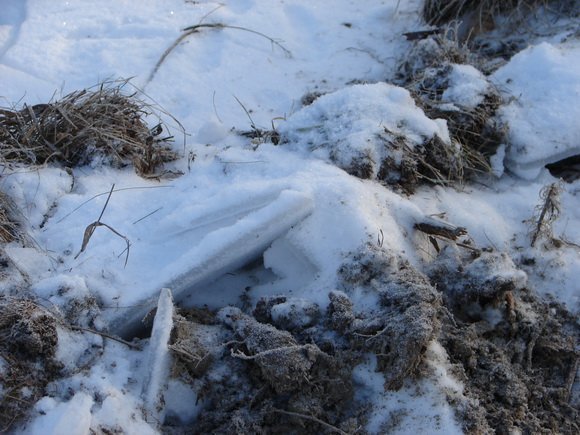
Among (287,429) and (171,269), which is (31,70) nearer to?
(171,269)

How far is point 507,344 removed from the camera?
2.18m

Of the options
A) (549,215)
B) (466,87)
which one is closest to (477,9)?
(466,87)

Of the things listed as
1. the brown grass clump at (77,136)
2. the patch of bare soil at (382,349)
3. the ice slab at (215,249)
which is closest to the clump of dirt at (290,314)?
the patch of bare soil at (382,349)

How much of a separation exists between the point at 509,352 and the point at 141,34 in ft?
8.14

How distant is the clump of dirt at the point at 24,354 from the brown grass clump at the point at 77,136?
88 centimetres

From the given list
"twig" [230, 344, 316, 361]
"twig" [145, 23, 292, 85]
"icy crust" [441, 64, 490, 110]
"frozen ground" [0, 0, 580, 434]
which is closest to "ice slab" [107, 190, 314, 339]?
"frozen ground" [0, 0, 580, 434]

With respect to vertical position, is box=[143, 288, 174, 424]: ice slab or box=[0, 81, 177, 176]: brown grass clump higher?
box=[0, 81, 177, 176]: brown grass clump

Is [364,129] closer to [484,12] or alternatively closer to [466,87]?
[466,87]

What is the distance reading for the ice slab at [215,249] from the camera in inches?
83.0

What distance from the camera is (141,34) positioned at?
11.6 feet

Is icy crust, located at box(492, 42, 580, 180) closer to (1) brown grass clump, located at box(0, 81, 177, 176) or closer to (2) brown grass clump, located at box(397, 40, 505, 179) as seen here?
(2) brown grass clump, located at box(397, 40, 505, 179)

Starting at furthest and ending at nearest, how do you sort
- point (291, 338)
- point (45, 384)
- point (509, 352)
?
point (509, 352) < point (291, 338) < point (45, 384)

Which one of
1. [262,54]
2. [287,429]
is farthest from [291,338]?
[262,54]

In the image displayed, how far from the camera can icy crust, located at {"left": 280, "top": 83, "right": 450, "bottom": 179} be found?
2.64 m
